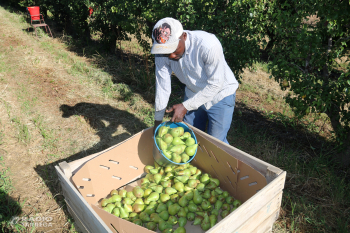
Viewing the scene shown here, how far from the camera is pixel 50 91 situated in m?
5.75

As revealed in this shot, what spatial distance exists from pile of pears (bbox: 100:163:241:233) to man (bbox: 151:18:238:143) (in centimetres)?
59

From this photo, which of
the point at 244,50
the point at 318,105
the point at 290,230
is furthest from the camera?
the point at 244,50

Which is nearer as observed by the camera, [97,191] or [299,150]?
[97,191]

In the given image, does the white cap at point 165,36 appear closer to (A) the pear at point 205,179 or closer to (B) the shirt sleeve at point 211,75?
(B) the shirt sleeve at point 211,75

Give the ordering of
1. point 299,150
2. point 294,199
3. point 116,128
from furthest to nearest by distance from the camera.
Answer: point 116,128, point 299,150, point 294,199

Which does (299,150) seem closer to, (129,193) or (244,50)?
(244,50)

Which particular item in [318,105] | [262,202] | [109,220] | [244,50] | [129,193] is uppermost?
[244,50]

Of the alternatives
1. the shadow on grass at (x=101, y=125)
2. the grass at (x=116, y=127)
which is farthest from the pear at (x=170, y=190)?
the shadow on grass at (x=101, y=125)

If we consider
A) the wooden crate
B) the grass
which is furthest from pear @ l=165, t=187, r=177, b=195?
the grass

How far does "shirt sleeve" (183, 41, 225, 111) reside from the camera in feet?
7.85

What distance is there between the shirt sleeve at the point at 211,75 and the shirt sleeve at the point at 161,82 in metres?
0.38

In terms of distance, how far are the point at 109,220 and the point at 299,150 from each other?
10.3 ft

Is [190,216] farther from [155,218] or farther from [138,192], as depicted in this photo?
[138,192]

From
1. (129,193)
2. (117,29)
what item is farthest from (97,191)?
(117,29)
